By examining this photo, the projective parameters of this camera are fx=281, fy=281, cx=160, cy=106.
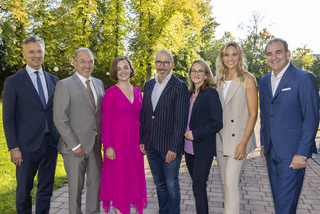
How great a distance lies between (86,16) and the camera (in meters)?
22.1

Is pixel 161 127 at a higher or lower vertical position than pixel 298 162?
higher

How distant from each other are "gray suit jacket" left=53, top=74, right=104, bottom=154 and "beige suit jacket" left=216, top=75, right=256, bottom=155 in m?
1.74

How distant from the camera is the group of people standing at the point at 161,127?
328 cm

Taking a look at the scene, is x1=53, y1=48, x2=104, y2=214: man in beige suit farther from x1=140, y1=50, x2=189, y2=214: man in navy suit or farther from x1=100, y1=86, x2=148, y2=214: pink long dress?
x1=140, y1=50, x2=189, y2=214: man in navy suit

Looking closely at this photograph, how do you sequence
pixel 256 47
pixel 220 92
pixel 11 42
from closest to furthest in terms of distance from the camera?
pixel 220 92 → pixel 11 42 → pixel 256 47

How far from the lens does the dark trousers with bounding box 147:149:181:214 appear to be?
3.81 meters

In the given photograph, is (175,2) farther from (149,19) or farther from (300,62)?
(300,62)

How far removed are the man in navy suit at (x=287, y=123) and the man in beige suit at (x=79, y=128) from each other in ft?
7.46

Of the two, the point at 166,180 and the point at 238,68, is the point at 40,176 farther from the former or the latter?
the point at 238,68

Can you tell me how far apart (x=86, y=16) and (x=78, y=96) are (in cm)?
2025

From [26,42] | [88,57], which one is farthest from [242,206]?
[26,42]

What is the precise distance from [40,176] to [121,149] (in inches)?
47.9

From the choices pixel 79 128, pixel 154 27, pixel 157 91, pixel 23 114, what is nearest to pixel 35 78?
pixel 23 114

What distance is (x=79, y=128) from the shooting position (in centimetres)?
373
